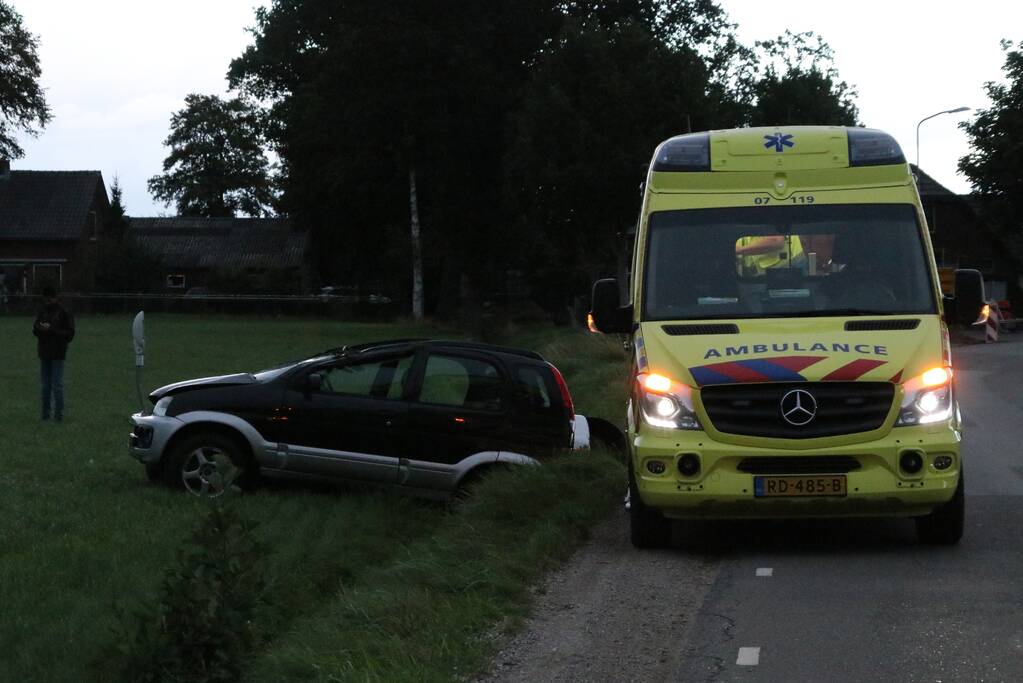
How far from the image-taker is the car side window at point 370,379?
12.7m

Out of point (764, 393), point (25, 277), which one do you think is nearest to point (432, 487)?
point (764, 393)

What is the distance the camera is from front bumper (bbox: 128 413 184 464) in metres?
13.0

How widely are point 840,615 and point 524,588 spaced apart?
1652mm

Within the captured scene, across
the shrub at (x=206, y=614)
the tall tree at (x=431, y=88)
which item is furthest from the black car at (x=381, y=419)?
the tall tree at (x=431, y=88)

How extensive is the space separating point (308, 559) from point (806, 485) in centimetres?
337

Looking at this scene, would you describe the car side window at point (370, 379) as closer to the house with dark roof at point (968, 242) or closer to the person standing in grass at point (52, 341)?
the person standing in grass at point (52, 341)

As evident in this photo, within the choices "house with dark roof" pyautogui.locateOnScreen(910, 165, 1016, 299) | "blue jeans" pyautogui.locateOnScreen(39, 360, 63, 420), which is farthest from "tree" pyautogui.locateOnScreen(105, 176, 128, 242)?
"blue jeans" pyautogui.locateOnScreen(39, 360, 63, 420)

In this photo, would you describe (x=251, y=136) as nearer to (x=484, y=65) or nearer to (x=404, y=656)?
(x=484, y=65)

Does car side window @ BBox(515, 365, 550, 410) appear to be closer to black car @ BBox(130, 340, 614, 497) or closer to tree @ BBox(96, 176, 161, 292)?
black car @ BBox(130, 340, 614, 497)

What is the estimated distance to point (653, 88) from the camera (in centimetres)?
3969

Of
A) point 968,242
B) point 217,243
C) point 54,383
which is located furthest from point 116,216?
point 54,383

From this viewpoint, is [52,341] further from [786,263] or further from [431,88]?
[431,88]

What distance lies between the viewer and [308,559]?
10445mm

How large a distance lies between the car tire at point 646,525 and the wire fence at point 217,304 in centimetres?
6094
